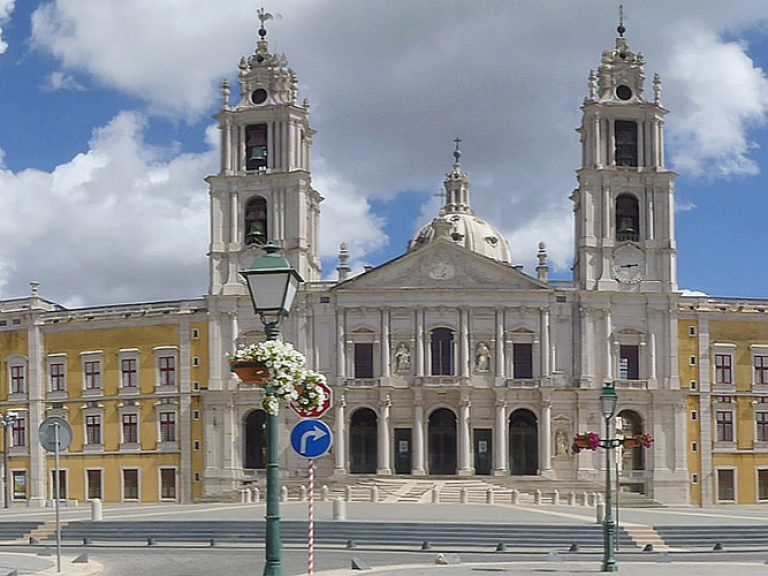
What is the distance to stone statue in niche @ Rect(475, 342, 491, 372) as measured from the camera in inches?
2409

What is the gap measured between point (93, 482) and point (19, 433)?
15.6 feet

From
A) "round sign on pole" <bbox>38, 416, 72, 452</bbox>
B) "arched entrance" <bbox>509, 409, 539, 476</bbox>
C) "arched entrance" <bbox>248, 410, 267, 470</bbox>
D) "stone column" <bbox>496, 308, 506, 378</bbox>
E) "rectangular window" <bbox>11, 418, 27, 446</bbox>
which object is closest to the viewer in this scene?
"round sign on pole" <bbox>38, 416, 72, 452</bbox>

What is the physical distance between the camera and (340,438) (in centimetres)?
A: 6131

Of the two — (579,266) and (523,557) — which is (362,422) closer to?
(579,266)

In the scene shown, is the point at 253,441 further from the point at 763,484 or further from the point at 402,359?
the point at 763,484

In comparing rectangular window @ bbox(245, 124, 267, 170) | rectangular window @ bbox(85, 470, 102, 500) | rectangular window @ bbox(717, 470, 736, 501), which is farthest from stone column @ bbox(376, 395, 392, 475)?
rectangular window @ bbox(717, 470, 736, 501)

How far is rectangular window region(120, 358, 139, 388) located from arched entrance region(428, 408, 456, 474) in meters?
14.2

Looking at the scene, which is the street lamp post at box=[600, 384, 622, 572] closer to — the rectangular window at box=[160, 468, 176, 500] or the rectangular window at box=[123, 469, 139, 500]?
the rectangular window at box=[160, 468, 176, 500]

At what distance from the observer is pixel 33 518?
45.7 metres

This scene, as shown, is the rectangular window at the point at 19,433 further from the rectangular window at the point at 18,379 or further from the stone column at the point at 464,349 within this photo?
the stone column at the point at 464,349

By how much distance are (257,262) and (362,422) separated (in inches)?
1834

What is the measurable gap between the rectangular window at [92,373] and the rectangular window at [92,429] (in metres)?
1.46

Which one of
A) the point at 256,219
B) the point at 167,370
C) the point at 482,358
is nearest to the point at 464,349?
the point at 482,358

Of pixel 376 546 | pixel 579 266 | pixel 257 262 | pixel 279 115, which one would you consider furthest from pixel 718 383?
pixel 257 262
